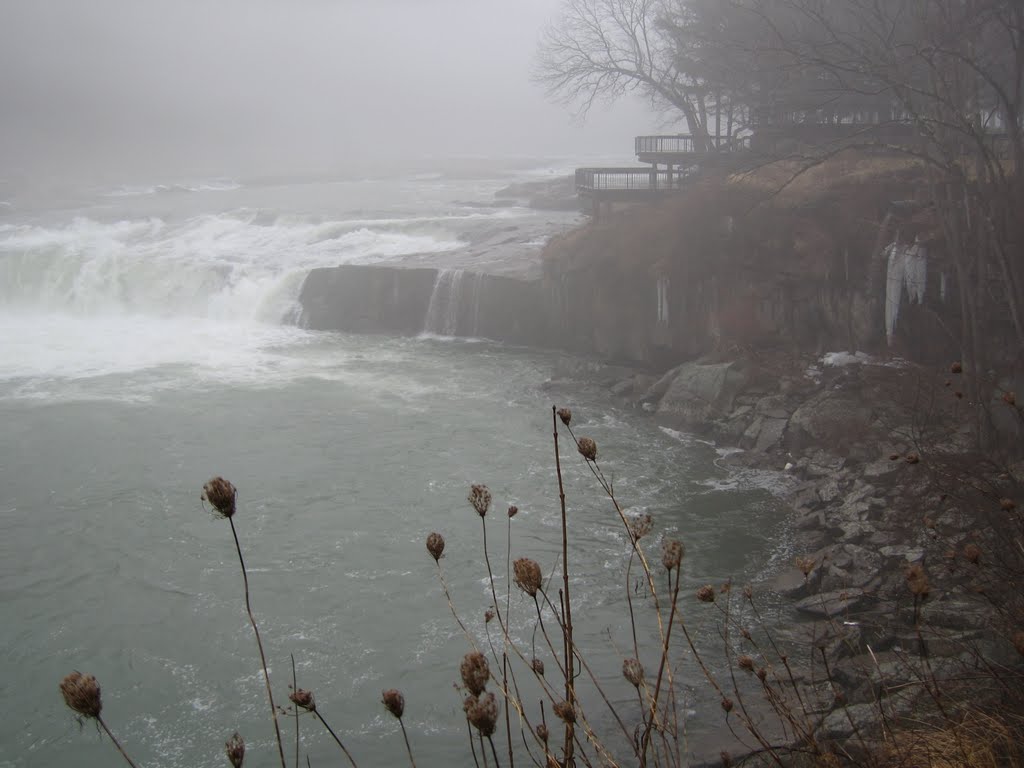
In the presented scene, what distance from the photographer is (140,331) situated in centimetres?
2767

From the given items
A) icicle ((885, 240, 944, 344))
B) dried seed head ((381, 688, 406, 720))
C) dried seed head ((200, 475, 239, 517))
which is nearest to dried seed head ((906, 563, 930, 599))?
dried seed head ((381, 688, 406, 720))

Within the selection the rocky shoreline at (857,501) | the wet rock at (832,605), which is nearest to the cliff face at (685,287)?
the rocky shoreline at (857,501)

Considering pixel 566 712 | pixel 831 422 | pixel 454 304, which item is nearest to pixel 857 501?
pixel 831 422

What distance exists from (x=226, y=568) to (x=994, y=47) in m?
20.7

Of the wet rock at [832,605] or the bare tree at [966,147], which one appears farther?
the bare tree at [966,147]

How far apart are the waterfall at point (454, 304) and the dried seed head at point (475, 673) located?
932 inches

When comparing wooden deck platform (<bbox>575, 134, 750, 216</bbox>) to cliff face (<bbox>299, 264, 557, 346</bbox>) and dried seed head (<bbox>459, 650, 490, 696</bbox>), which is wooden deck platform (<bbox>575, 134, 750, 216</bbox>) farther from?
dried seed head (<bbox>459, 650, 490, 696</bbox>)

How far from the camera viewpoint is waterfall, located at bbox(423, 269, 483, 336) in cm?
2580

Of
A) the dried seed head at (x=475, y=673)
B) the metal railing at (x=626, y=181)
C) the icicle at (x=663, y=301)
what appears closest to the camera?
the dried seed head at (x=475, y=673)

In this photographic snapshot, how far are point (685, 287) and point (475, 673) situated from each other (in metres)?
20.1

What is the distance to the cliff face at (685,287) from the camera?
18.9 metres

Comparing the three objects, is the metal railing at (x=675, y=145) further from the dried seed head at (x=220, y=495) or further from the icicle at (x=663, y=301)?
the dried seed head at (x=220, y=495)

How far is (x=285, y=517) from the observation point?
1388 centimetres

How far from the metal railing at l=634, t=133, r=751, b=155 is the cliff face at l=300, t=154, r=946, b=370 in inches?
122
